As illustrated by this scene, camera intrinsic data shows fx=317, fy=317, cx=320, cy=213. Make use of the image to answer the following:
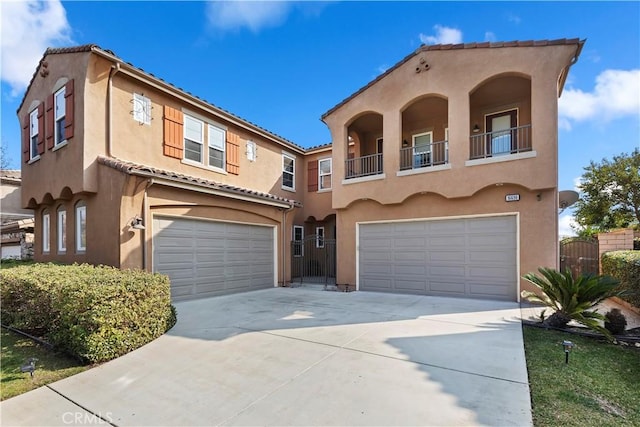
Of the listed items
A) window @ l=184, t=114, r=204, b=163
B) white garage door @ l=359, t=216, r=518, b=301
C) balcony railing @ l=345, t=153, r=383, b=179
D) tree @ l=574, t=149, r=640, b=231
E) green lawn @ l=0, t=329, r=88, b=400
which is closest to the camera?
green lawn @ l=0, t=329, r=88, b=400

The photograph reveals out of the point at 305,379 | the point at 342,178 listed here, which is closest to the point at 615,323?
the point at 305,379

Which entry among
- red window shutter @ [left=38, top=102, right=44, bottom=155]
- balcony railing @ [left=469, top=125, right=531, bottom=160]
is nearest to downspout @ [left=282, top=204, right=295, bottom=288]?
balcony railing @ [left=469, top=125, right=531, bottom=160]

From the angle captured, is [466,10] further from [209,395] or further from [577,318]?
[209,395]

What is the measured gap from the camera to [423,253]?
1089 cm

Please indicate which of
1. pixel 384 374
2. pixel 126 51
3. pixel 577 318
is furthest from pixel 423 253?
pixel 126 51

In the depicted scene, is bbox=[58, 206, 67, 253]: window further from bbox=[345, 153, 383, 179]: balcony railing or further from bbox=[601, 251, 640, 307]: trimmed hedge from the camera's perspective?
bbox=[601, 251, 640, 307]: trimmed hedge

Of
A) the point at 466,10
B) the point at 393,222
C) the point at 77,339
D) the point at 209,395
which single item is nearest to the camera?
the point at 209,395

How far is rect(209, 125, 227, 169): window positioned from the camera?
1255 cm

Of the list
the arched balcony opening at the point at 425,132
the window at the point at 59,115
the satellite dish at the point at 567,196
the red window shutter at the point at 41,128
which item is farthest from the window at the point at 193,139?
the satellite dish at the point at 567,196

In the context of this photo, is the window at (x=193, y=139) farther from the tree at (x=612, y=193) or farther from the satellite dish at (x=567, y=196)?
the tree at (x=612, y=193)

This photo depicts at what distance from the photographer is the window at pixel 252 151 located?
14.2 metres

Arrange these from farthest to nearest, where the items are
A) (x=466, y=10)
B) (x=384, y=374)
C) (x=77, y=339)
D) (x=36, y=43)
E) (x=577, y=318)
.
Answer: (x=36, y=43) → (x=466, y=10) → (x=577, y=318) → (x=77, y=339) → (x=384, y=374)

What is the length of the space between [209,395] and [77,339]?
102 inches

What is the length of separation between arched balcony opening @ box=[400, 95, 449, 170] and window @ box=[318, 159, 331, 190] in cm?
480
